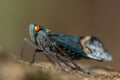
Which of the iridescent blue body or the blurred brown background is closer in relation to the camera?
the iridescent blue body

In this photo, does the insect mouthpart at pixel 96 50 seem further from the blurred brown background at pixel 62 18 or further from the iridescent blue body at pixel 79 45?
the blurred brown background at pixel 62 18

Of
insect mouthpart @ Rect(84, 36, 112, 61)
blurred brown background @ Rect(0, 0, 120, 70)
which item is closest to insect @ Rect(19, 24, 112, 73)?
insect mouthpart @ Rect(84, 36, 112, 61)

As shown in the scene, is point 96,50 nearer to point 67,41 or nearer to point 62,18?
point 67,41

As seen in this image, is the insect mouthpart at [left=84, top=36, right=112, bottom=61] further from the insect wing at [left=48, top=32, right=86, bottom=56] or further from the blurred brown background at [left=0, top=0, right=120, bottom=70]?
the blurred brown background at [left=0, top=0, right=120, bottom=70]

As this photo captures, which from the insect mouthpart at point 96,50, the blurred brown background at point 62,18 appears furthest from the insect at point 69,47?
the blurred brown background at point 62,18

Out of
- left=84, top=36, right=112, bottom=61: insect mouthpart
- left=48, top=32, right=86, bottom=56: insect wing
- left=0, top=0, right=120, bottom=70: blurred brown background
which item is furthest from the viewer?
left=0, top=0, right=120, bottom=70: blurred brown background

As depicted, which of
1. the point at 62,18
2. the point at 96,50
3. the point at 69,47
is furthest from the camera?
the point at 62,18

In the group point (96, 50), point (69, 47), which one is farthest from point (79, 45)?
point (96, 50)

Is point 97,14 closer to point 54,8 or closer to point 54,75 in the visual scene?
point 54,8

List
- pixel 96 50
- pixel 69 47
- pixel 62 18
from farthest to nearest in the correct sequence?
pixel 62 18 < pixel 69 47 < pixel 96 50
